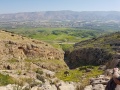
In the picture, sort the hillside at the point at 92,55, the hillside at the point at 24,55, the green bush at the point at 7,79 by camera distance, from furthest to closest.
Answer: the hillside at the point at 92,55 → the hillside at the point at 24,55 → the green bush at the point at 7,79

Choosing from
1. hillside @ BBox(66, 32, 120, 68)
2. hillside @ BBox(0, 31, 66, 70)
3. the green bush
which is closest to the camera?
the green bush

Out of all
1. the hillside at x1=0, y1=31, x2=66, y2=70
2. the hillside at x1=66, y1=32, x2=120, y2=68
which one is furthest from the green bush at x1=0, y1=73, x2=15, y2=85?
the hillside at x1=66, y1=32, x2=120, y2=68

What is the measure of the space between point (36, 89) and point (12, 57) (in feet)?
171

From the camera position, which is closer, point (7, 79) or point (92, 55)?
point (7, 79)

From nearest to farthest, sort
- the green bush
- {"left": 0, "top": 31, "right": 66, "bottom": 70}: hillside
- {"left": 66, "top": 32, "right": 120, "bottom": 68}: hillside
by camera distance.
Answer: the green bush
{"left": 0, "top": 31, "right": 66, "bottom": 70}: hillside
{"left": 66, "top": 32, "right": 120, "bottom": 68}: hillside

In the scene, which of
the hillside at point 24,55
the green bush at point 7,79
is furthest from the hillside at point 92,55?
the green bush at point 7,79

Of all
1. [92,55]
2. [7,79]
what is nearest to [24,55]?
[92,55]

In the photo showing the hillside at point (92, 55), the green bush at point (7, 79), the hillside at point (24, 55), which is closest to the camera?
the green bush at point (7, 79)

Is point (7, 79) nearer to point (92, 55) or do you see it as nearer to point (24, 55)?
point (24, 55)

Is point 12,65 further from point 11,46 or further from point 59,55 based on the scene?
point 59,55

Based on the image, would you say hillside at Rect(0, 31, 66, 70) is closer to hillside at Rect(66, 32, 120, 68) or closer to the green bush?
hillside at Rect(66, 32, 120, 68)

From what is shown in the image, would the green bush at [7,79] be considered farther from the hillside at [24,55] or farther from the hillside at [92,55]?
the hillside at [92,55]

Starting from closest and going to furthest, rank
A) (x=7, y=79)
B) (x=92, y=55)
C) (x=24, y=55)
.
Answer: (x=7, y=79)
(x=24, y=55)
(x=92, y=55)

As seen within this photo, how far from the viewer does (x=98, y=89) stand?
31125 mm
